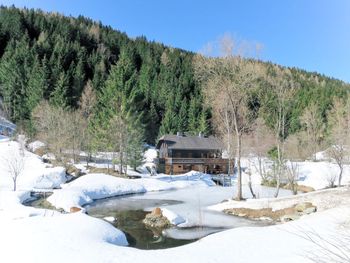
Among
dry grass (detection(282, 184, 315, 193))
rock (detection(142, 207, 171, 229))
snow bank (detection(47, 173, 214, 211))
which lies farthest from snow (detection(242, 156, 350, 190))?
rock (detection(142, 207, 171, 229))

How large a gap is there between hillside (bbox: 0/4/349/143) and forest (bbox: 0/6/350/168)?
0.18 metres

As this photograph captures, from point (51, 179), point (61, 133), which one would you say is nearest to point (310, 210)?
point (51, 179)

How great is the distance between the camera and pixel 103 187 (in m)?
30.3

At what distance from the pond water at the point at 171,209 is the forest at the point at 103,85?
1192cm

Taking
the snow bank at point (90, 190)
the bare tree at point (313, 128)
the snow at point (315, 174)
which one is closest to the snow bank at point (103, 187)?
the snow bank at point (90, 190)

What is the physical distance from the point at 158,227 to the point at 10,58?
55.9 metres

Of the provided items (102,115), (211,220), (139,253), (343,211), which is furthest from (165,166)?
(139,253)

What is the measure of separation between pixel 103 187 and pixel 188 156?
21784 mm

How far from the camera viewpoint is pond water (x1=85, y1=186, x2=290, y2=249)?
15.0 m

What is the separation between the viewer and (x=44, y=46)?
225ft

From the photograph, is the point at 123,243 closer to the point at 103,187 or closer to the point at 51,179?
the point at 103,187

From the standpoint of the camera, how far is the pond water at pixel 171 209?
15.0 metres

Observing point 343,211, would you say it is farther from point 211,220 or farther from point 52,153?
point 52,153

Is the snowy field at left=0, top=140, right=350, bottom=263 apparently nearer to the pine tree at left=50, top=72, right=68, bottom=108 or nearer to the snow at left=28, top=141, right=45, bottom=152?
the snow at left=28, top=141, right=45, bottom=152
